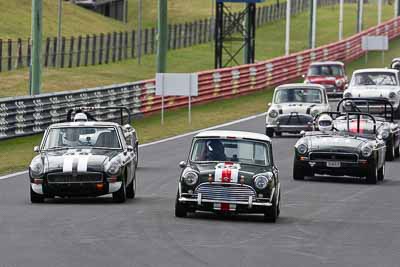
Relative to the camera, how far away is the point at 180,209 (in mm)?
19062

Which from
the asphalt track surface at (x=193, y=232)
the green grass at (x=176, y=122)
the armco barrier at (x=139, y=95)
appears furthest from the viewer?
the armco barrier at (x=139, y=95)

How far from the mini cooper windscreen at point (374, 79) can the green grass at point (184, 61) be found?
16.3 meters

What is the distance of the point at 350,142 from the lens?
26.6 metres

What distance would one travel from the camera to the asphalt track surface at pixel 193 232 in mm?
14859

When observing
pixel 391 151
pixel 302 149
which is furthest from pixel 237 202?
pixel 391 151

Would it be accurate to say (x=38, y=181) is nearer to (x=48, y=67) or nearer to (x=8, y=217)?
(x=8, y=217)

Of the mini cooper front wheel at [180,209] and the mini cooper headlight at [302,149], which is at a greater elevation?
the mini cooper headlight at [302,149]

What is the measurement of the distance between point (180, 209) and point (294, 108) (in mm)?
19356

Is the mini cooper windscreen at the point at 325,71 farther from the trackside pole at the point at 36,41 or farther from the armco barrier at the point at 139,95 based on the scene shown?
the trackside pole at the point at 36,41

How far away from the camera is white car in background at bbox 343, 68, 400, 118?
144 ft

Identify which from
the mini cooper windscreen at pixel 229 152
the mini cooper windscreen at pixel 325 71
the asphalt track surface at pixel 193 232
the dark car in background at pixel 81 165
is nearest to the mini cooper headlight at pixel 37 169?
the dark car in background at pixel 81 165

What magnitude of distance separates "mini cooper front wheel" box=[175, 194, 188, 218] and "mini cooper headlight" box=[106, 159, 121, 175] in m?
2.09

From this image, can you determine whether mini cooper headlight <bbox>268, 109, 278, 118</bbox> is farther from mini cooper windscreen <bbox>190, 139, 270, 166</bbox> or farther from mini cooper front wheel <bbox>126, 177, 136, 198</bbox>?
mini cooper windscreen <bbox>190, 139, 270, 166</bbox>

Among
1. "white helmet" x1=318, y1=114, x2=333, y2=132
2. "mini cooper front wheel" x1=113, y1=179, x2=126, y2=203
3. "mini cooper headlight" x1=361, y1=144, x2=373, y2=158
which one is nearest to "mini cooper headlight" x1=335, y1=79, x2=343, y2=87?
"white helmet" x1=318, y1=114, x2=333, y2=132
